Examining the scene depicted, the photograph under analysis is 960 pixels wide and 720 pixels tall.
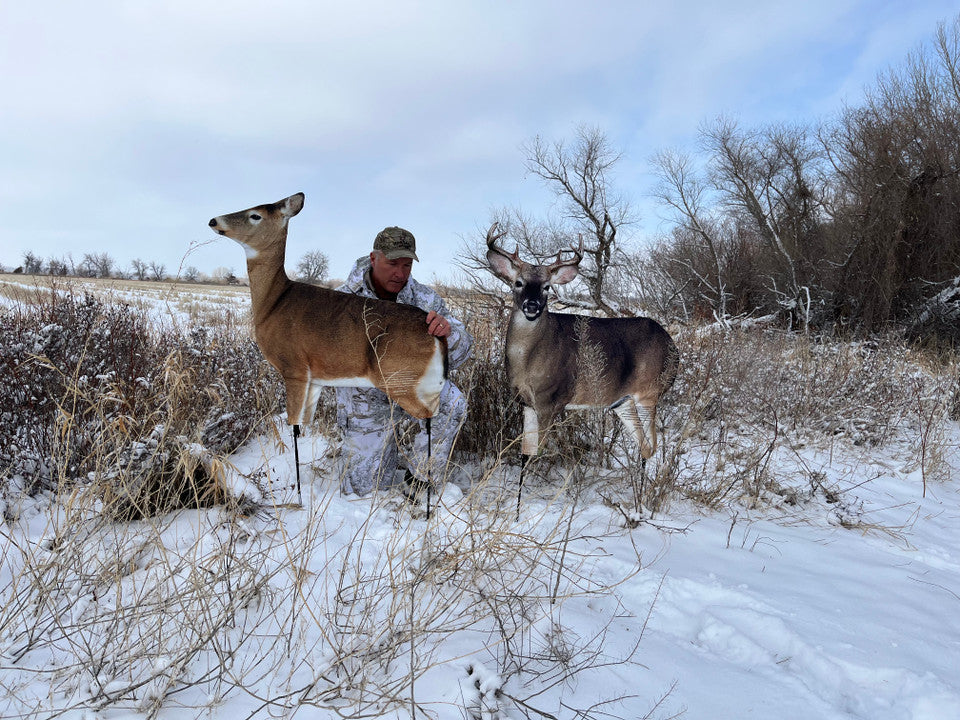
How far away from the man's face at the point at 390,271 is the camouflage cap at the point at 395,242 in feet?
0.16

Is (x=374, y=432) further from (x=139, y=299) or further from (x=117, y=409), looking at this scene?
(x=139, y=299)

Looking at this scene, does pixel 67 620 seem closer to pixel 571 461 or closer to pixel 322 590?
pixel 322 590

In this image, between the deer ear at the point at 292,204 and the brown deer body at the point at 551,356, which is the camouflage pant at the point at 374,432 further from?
the deer ear at the point at 292,204

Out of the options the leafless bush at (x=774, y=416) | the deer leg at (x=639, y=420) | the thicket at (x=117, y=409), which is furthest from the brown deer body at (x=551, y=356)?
the thicket at (x=117, y=409)

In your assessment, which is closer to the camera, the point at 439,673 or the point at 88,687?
the point at 88,687

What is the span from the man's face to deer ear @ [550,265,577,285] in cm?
91

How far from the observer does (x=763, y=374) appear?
6141 millimetres

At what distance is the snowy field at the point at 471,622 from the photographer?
168 cm

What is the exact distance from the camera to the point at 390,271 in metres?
3.34

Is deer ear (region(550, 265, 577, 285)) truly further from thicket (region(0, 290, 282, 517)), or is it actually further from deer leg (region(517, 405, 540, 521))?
thicket (region(0, 290, 282, 517))

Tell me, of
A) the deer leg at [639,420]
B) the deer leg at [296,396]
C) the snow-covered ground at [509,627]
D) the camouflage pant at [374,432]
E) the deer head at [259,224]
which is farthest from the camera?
the camouflage pant at [374,432]

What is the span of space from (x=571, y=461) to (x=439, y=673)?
2.37 metres

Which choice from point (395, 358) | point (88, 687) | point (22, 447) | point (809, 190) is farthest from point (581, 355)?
point (809, 190)

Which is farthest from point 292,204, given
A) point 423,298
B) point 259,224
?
point 423,298
